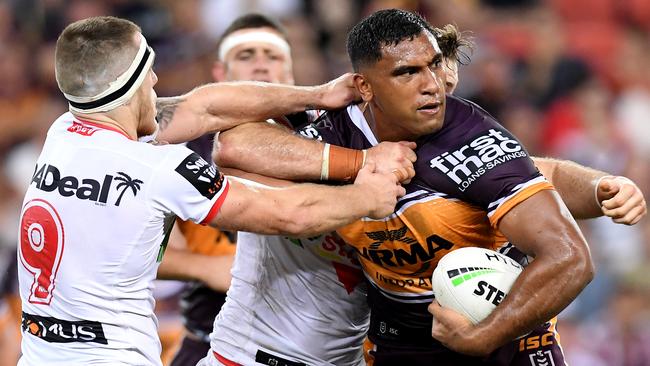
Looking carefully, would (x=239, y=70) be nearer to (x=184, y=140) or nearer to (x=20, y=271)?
(x=184, y=140)

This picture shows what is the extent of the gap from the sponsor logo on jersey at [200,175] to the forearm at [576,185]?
173 cm

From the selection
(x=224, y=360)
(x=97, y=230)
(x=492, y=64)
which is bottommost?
(x=492, y=64)

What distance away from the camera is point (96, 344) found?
15.3 feet

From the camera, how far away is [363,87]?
17.3 feet

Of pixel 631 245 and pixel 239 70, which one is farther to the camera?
pixel 631 245

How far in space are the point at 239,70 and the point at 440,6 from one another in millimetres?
4479

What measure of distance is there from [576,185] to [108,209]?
2201mm

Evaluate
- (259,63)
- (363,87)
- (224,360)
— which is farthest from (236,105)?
(259,63)

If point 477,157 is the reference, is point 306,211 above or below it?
below

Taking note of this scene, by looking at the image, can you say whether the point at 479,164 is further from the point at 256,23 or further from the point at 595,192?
the point at 256,23

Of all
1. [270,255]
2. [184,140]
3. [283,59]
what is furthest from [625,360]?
[184,140]

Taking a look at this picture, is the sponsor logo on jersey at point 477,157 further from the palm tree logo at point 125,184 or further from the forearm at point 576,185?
the palm tree logo at point 125,184

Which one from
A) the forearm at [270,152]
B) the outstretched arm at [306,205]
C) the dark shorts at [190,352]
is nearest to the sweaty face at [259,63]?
the dark shorts at [190,352]

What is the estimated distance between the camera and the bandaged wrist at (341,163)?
202 inches
